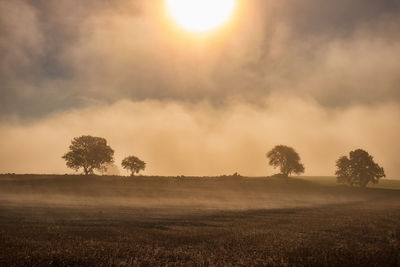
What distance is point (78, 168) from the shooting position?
97.1m

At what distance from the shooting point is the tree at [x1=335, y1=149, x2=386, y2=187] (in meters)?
106

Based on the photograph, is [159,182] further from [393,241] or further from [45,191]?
[393,241]

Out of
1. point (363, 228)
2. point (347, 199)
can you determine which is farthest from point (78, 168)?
point (363, 228)

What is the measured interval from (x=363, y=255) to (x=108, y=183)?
77.3 metres

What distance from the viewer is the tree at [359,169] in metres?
106

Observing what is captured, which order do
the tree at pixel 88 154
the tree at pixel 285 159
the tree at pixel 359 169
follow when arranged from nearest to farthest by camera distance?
the tree at pixel 88 154
the tree at pixel 359 169
the tree at pixel 285 159

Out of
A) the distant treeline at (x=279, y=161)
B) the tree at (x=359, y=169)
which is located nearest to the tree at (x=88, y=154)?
the distant treeline at (x=279, y=161)

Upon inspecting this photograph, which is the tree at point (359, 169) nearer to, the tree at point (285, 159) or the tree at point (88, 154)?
the tree at point (285, 159)

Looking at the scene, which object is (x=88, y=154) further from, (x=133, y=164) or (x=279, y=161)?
(x=279, y=161)

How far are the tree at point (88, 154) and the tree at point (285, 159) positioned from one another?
213 ft

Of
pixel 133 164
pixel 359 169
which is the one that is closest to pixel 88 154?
pixel 133 164

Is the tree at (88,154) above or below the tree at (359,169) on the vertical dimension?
above

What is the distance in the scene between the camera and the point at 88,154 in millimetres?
95250

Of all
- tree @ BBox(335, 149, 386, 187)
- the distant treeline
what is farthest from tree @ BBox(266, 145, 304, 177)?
tree @ BBox(335, 149, 386, 187)
